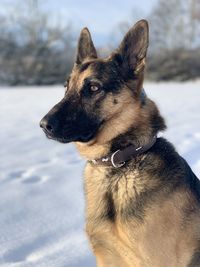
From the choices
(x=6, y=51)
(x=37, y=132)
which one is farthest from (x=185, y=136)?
(x=6, y=51)

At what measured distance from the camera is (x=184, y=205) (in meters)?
2.90

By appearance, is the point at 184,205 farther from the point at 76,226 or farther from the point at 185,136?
the point at 185,136

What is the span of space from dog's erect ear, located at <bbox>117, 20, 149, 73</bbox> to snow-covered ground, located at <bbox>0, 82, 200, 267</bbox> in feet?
5.47

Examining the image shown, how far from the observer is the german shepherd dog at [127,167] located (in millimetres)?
2830

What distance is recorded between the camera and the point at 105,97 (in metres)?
3.14

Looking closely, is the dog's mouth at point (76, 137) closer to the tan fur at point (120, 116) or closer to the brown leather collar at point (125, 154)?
the tan fur at point (120, 116)

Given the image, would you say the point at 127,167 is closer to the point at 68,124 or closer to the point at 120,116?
the point at 120,116

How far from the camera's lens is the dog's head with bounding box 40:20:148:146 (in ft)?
10.1

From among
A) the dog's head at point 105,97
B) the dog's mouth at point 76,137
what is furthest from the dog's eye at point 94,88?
the dog's mouth at point 76,137

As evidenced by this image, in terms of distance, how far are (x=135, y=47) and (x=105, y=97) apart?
1.53ft

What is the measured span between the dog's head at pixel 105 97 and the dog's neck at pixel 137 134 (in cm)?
3

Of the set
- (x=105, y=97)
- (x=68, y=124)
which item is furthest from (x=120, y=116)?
(x=68, y=124)

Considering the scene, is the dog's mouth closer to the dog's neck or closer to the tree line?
the dog's neck

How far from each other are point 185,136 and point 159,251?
5.59 m
